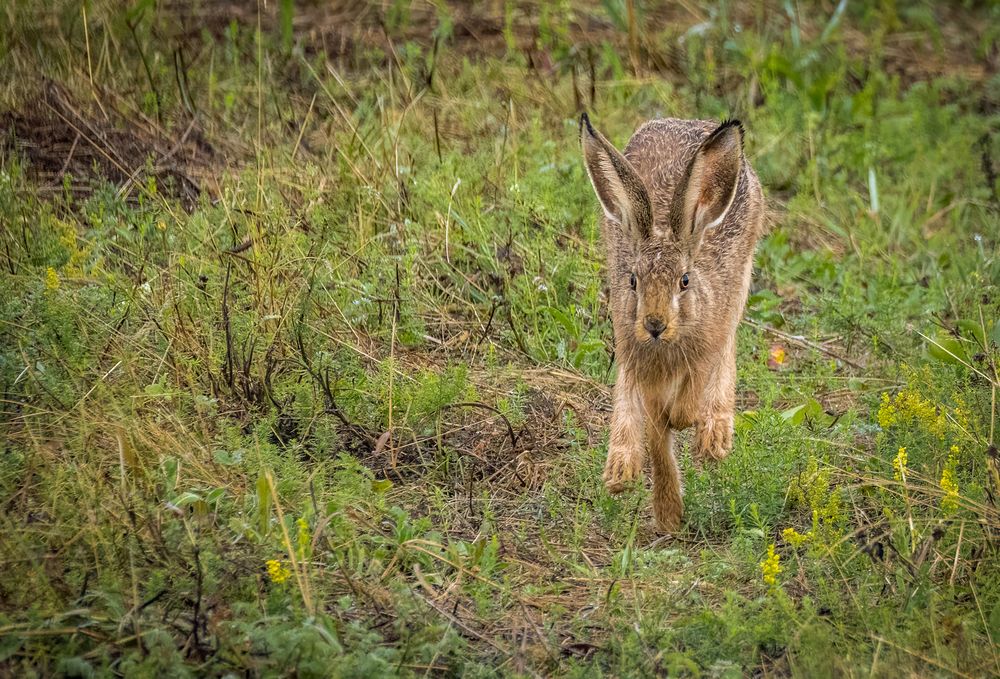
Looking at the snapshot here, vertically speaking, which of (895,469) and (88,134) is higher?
(88,134)

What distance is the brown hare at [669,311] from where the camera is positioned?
4.87 meters

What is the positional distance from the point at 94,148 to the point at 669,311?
144 inches

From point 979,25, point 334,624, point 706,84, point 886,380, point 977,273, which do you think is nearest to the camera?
point 334,624

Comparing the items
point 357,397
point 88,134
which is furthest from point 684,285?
point 88,134

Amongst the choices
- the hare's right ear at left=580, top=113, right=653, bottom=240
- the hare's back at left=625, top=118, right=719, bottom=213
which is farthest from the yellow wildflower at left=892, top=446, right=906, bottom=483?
the hare's back at left=625, top=118, right=719, bottom=213

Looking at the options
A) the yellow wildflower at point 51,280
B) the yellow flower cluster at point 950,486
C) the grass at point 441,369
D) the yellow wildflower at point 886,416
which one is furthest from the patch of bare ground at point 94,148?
the yellow flower cluster at point 950,486

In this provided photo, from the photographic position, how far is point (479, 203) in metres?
6.75

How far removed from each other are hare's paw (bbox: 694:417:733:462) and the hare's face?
478 mm

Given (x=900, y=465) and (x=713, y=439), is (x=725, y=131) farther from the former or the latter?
(x=900, y=465)

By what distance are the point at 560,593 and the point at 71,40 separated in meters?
4.91

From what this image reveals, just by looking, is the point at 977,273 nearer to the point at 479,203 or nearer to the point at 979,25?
the point at 479,203

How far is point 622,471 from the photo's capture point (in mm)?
5027

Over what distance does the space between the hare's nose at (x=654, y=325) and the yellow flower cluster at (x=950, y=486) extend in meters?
1.07

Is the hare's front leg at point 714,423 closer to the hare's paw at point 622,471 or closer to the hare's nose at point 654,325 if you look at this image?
the hare's paw at point 622,471
